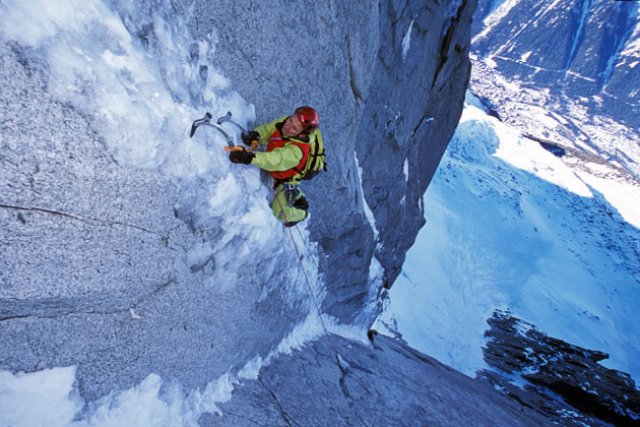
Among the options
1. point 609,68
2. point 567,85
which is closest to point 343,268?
point 567,85

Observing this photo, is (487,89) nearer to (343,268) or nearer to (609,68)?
(609,68)

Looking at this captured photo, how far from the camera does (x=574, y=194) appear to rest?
65.2 meters

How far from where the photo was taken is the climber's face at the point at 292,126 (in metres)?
4.11

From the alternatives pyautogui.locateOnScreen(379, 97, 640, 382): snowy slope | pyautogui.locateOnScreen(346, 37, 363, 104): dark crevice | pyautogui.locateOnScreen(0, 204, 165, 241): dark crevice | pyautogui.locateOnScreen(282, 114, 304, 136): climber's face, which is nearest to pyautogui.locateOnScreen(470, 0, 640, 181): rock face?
pyautogui.locateOnScreen(379, 97, 640, 382): snowy slope

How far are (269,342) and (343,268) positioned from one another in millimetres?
4130

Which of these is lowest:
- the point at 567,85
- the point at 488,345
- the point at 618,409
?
the point at 488,345

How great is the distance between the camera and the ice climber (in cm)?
395

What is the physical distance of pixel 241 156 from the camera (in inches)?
142

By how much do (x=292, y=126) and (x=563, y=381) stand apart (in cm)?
2419

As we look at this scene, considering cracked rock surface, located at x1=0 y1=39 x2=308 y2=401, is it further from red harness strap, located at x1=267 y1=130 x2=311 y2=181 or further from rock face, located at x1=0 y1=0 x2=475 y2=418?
red harness strap, located at x1=267 y1=130 x2=311 y2=181

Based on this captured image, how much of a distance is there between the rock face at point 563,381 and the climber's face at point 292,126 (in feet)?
59.7

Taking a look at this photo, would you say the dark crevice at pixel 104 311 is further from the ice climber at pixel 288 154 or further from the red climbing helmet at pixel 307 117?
the red climbing helmet at pixel 307 117

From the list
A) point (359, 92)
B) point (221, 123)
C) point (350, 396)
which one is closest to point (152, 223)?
point (221, 123)

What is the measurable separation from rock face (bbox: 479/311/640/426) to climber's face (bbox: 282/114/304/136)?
1819cm
